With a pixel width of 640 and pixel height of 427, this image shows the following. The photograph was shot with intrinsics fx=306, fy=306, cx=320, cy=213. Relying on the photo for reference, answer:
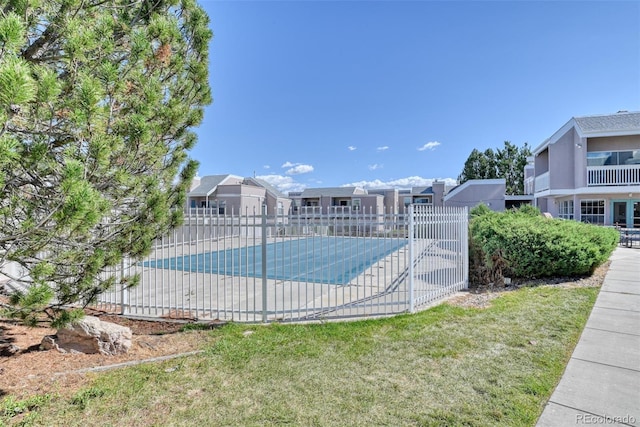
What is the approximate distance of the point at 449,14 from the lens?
495 inches

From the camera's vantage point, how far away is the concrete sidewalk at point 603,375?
9.57ft

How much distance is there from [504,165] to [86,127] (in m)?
66.7

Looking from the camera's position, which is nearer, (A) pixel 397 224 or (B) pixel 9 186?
(B) pixel 9 186

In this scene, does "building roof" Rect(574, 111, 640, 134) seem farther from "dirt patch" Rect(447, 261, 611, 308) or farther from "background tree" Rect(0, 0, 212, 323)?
"background tree" Rect(0, 0, 212, 323)

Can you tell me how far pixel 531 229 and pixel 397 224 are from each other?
431cm

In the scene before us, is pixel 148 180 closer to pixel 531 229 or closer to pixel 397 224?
pixel 397 224

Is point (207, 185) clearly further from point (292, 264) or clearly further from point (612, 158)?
point (612, 158)

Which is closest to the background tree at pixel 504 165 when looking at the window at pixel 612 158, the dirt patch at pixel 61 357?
the window at pixel 612 158

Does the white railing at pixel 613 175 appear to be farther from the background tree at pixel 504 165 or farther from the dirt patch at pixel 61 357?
the background tree at pixel 504 165

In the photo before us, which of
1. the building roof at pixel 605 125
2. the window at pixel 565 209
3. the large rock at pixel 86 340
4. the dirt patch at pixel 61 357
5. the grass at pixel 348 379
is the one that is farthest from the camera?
the window at pixel 565 209

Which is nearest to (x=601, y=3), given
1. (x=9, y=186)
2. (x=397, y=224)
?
(x=397, y=224)

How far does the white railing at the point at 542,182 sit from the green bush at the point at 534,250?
16.6 m

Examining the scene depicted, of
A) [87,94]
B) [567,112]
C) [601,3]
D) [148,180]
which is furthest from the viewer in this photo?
[567,112]

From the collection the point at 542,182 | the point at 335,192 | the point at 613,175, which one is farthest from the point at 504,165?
the point at 613,175
